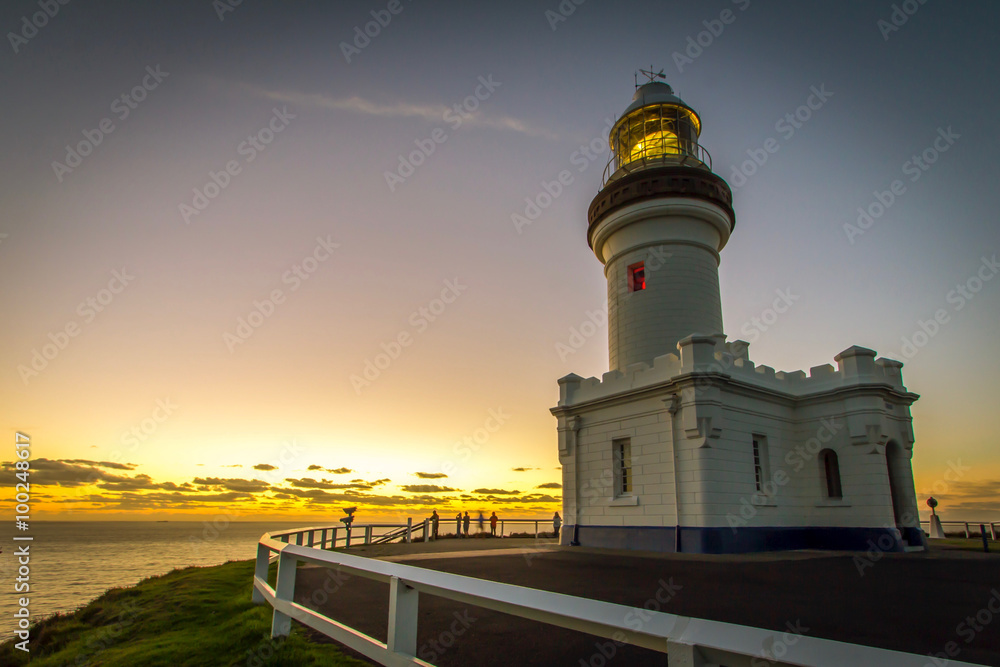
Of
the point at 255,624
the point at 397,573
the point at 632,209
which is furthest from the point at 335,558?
Answer: the point at 632,209

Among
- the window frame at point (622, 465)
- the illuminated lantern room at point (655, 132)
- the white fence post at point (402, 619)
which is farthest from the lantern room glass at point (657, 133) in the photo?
the white fence post at point (402, 619)

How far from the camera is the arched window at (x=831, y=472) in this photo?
1686 cm

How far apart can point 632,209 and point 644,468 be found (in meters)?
9.23

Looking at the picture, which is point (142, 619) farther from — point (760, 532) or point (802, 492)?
point (802, 492)

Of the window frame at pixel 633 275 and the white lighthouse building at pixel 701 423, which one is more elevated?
the window frame at pixel 633 275

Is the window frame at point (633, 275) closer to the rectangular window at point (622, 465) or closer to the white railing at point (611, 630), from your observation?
the rectangular window at point (622, 465)

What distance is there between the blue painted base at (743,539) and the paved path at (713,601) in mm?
1437

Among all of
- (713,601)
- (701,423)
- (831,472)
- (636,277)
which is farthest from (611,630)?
(636,277)

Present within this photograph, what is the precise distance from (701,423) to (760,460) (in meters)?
3.31

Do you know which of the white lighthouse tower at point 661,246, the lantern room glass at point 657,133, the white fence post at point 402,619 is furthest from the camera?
the lantern room glass at point 657,133

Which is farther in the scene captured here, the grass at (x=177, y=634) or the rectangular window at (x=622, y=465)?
the rectangular window at (x=622, y=465)

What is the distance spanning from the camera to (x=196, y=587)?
10398 millimetres

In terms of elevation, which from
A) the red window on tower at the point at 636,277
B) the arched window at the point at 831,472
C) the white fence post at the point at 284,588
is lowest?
the white fence post at the point at 284,588

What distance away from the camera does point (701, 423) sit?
1477 cm
